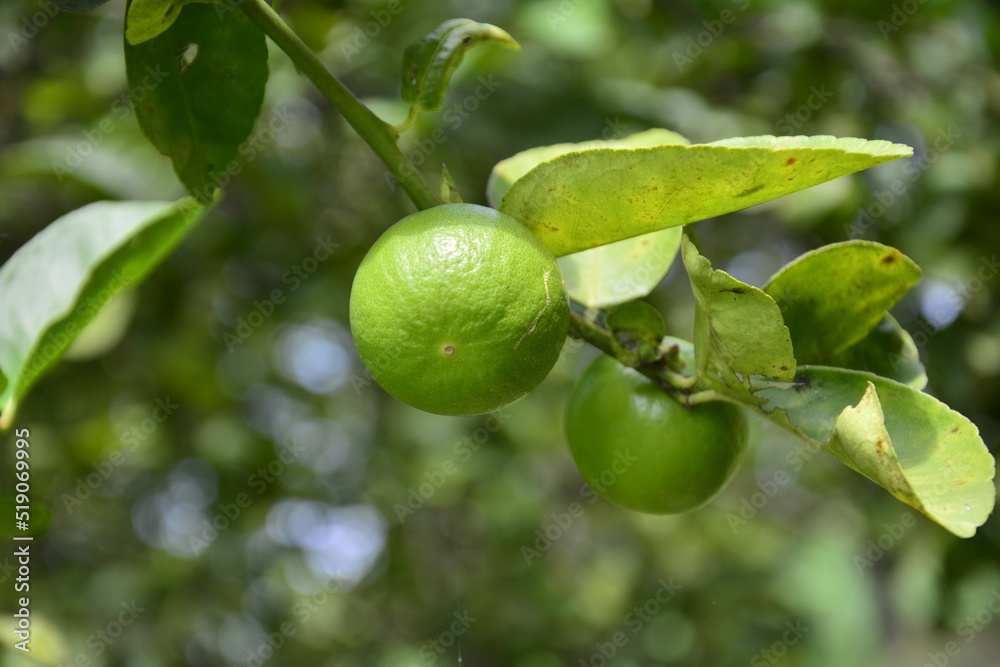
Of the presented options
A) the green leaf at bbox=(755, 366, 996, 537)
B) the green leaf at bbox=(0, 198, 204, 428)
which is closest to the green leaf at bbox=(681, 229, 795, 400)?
the green leaf at bbox=(755, 366, 996, 537)

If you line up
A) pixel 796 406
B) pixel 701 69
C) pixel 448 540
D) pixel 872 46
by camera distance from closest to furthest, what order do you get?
pixel 796 406 < pixel 872 46 < pixel 701 69 < pixel 448 540

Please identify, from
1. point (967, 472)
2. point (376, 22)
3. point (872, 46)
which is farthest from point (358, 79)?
point (967, 472)

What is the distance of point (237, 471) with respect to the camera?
Answer: 2.28 meters

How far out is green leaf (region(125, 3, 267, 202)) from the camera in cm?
75

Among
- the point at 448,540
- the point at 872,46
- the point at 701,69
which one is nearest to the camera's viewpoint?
the point at 872,46

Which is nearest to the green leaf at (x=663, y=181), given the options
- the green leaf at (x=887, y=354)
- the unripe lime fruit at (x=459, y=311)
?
the unripe lime fruit at (x=459, y=311)

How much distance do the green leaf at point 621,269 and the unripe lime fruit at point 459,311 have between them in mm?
200

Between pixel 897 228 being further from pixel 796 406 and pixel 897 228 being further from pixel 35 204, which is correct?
pixel 35 204

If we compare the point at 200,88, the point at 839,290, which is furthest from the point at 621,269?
the point at 200,88

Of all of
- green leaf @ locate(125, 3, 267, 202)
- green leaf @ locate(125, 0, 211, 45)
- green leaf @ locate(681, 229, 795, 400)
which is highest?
green leaf @ locate(125, 0, 211, 45)

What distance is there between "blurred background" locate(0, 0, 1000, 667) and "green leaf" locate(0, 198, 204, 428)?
23.9 inches

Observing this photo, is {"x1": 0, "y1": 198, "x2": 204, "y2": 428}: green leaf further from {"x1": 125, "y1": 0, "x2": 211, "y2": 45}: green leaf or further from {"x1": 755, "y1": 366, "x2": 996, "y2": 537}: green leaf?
{"x1": 755, "y1": 366, "x2": 996, "y2": 537}: green leaf

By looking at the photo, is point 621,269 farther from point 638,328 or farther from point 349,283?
point 349,283

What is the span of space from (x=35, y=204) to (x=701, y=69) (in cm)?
176
